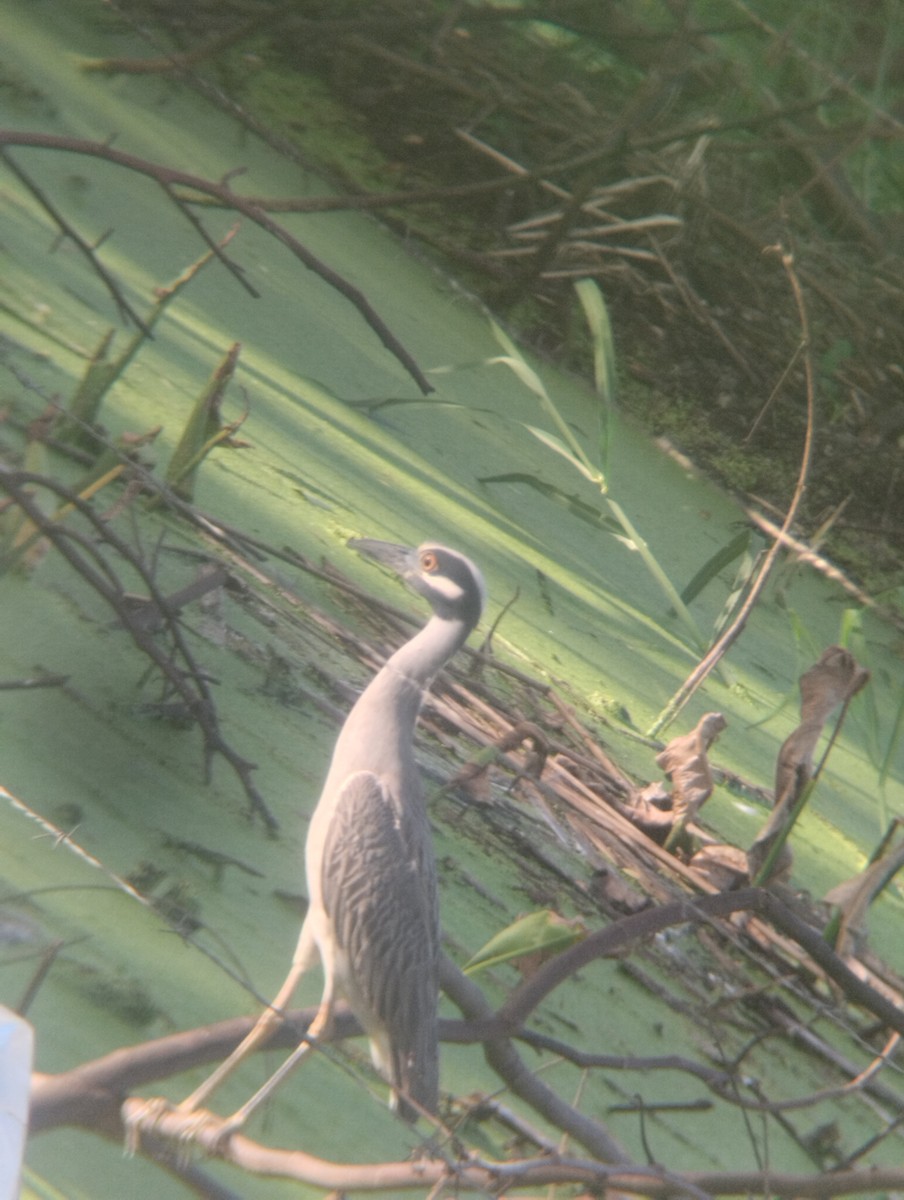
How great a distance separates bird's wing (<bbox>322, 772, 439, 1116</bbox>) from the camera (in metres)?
0.89

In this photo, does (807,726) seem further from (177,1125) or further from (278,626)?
(177,1125)

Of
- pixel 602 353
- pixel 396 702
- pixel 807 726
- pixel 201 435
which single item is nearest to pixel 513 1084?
pixel 396 702

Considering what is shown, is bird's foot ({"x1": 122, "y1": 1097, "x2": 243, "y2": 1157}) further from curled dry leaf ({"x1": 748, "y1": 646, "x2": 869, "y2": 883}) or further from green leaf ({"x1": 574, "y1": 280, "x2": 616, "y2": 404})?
green leaf ({"x1": 574, "y1": 280, "x2": 616, "y2": 404})

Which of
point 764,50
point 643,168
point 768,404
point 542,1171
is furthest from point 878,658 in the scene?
point 542,1171

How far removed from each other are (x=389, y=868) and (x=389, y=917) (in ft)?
0.11

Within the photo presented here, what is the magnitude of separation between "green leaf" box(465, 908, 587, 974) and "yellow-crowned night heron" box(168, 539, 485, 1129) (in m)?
0.05

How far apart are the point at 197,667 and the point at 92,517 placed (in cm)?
15

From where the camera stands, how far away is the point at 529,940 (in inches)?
41.2

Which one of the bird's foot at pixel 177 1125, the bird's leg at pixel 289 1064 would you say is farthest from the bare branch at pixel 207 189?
Result: the bird's foot at pixel 177 1125

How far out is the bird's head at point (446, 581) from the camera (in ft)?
3.46

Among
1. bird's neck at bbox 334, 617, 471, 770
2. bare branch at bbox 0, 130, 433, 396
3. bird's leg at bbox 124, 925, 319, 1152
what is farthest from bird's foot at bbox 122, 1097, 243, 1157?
bare branch at bbox 0, 130, 433, 396

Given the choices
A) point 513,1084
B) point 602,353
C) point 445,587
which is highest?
point 602,353

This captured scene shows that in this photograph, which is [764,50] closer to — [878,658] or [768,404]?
[768,404]

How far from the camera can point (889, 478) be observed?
11.6 ft
